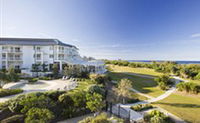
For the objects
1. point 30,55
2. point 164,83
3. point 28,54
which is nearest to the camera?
point 164,83

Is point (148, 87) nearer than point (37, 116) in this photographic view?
No

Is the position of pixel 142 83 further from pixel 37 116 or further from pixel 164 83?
pixel 37 116

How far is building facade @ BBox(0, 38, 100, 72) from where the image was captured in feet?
95.3

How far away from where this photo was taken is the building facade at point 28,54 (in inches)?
1144

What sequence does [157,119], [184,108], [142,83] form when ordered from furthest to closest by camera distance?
[142,83]
[184,108]
[157,119]

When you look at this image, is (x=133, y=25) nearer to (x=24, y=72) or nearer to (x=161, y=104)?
(x=161, y=104)

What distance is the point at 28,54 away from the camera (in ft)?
100

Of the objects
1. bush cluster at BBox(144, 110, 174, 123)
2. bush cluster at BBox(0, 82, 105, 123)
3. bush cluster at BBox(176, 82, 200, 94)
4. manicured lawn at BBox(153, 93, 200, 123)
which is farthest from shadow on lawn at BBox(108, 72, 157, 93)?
bush cluster at BBox(0, 82, 105, 123)

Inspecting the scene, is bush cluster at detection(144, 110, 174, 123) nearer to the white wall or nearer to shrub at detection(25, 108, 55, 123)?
shrub at detection(25, 108, 55, 123)

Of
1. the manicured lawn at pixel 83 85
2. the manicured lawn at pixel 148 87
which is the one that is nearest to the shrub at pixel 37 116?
the manicured lawn at pixel 83 85

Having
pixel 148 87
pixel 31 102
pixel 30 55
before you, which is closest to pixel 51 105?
pixel 31 102

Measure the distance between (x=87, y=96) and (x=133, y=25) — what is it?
24873 mm

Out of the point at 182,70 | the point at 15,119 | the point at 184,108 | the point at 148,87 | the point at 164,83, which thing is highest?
the point at 182,70

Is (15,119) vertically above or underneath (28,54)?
underneath
